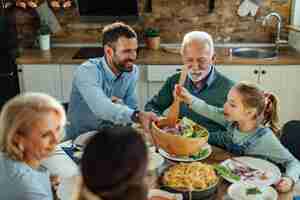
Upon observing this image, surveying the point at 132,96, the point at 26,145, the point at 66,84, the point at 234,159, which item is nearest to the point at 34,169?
the point at 26,145

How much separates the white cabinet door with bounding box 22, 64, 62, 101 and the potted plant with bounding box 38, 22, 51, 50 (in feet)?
1.19

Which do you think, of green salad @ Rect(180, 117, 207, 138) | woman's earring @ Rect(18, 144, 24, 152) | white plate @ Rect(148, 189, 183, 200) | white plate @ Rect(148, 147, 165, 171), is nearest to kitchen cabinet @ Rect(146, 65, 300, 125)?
green salad @ Rect(180, 117, 207, 138)

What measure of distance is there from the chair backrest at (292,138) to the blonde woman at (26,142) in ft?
3.92

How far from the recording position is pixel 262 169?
163 centimetres

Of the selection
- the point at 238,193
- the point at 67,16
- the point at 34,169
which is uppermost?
the point at 67,16

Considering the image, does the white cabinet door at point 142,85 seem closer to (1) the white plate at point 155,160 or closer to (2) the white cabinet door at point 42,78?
(2) the white cabinet door at point 42,78

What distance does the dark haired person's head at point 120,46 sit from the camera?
2158 mm

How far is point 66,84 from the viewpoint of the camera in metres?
3.40

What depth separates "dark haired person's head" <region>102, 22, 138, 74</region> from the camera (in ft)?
7.08

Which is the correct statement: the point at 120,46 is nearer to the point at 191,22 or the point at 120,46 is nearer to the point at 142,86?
the point at 142,86

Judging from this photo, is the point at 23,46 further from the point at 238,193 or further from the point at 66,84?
the point at 238,193

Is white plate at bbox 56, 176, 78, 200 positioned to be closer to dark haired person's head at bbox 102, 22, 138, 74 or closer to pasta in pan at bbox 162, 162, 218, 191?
pasta in pan at bbox 162, 162, 218, 191

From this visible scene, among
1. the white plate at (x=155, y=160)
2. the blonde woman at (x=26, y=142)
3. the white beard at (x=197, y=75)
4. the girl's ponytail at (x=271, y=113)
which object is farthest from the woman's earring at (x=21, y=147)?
the white beard at (x=197, y=75)

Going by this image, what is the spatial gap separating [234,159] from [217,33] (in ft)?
7.45
